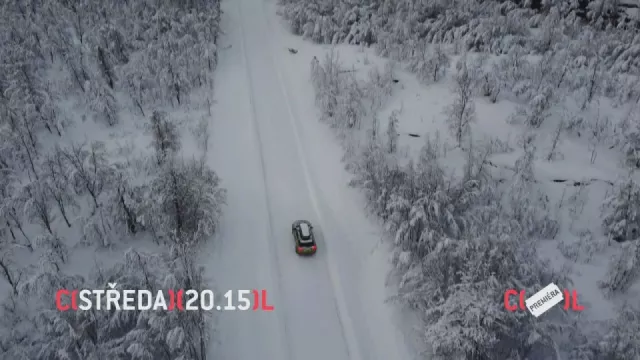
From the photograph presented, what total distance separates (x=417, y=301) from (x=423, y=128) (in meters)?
11.4

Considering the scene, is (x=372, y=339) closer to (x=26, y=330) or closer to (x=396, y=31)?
(x=26, y=330)

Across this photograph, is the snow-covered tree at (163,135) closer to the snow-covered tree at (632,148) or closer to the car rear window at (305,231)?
the car rear window at (305,231)

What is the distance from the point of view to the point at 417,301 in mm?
15820

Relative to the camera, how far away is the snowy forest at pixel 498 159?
1453 cm

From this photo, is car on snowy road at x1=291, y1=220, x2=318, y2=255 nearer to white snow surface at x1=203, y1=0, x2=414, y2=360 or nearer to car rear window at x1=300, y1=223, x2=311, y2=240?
car rear window at x1=300, y1=223, x2=311, y2=240

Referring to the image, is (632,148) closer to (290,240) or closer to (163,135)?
(290,240)

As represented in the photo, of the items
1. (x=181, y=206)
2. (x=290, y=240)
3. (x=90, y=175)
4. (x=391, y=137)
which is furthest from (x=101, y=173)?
(x=391, y=137)

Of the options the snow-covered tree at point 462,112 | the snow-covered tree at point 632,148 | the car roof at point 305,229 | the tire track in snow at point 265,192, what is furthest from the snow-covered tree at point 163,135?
the snow-covered tree at point 632,148

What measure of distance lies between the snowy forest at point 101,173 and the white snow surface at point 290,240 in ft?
4.13

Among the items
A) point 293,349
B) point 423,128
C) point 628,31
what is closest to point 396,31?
point 423,128

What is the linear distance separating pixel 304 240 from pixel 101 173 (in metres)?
9.41

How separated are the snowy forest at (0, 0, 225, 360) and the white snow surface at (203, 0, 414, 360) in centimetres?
126

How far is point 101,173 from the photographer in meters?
19.5

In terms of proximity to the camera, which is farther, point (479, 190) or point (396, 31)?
point (396, 31)
